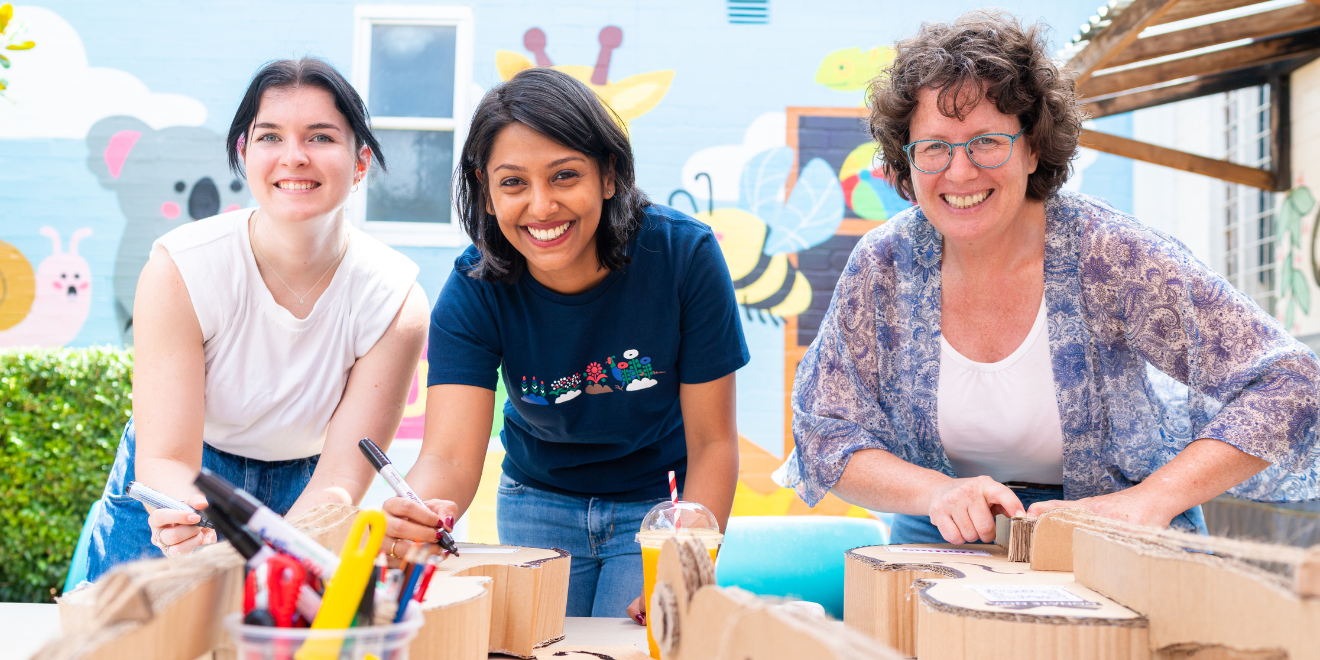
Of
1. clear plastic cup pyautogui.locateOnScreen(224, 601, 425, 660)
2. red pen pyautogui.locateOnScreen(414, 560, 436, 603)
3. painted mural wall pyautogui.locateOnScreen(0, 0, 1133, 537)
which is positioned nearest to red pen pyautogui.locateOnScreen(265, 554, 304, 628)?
clear plastic cup pyautogui.locateOnScreen(224, 601, 425, 660)

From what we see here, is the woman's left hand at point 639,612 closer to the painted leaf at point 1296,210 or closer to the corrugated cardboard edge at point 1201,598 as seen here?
the corrugated cardboard edge at point 1201,598

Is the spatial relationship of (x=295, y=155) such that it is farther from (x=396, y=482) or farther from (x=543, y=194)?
(x=396, y=482)

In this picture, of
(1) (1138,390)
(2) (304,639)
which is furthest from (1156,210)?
(2) (304,639)

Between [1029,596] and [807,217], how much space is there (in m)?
4.26

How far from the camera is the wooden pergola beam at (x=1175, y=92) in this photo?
14.2ft

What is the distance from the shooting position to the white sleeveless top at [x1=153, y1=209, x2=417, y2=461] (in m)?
1.79

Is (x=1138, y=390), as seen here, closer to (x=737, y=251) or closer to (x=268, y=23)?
(x=737, y=251)

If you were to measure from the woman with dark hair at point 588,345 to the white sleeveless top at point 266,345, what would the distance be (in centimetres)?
23

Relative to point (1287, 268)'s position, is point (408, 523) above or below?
below

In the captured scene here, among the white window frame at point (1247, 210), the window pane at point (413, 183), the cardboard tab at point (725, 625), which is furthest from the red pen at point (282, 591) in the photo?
the white window frame at point (1247, 210)

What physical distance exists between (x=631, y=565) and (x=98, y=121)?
473 cm

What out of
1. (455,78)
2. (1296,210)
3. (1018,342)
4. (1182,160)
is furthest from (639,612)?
(455,78)

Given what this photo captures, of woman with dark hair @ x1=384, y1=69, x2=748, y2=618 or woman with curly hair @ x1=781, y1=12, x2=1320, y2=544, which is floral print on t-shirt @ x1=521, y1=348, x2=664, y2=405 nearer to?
woman with dark hair @ x1=384, y1=69, x2=748, y2=618

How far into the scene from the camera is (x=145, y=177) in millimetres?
4969
